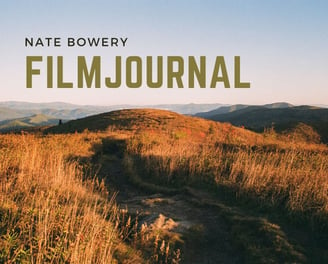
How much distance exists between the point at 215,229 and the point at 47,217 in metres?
3.67

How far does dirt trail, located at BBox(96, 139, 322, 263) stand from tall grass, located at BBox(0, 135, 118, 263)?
1.18 meters

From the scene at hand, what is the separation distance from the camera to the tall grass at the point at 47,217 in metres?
4.46

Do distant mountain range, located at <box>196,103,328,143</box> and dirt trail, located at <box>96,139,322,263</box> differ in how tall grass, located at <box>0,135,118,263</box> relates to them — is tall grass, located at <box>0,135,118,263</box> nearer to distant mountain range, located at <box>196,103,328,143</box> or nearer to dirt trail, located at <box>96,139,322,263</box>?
dirt trail, located at <box>96,139,322,263</box>

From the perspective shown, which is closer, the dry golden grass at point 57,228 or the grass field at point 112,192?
the dry golden grass at point 57,228

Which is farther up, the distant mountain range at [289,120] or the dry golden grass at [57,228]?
the distant mountain range at [289,120]

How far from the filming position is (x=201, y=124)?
98.9ft

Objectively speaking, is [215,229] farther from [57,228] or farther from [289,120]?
[289,120]

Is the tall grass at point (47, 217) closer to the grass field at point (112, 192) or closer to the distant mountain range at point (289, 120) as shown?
the grass field at point (112, 192)

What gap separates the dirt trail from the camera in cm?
612

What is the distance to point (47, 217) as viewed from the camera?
5051mm

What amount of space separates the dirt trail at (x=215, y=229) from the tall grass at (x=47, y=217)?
1179mm

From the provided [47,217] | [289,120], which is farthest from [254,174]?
[289,120]

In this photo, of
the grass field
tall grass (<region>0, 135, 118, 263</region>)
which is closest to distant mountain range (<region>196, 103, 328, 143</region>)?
the grass field

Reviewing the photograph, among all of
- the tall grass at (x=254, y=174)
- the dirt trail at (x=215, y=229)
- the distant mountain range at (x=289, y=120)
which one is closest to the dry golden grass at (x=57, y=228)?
the dirt trail at (x=215, y=229)
